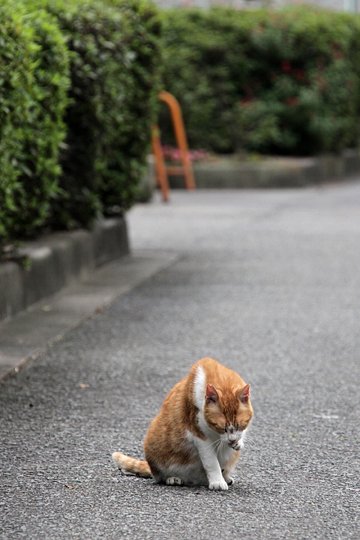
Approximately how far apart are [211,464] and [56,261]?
14.5ft

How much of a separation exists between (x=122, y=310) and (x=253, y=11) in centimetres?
1254

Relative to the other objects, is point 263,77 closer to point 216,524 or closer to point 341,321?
point 341,321

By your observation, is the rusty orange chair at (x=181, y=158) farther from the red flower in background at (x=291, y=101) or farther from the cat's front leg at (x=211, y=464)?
the cat's front leg at (x=211, y=464)

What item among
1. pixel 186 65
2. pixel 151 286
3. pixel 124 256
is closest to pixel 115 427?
pixel 151 286

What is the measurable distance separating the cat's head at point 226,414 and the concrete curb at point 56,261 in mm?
3374

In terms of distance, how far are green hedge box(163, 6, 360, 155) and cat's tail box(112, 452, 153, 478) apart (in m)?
15.0

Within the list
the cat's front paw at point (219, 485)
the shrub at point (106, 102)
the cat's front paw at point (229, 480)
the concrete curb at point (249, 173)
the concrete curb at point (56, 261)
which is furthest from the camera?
the concrete curb at point (249, 173)

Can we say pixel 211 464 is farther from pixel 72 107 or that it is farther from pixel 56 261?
pixel 72 107

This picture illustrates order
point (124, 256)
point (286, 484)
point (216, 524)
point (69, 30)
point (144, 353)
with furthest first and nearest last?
1. point (124, 256)
2. point (69, 30)
3. point (144, 353)
4. point (286, 484)
5. point (216, 524)

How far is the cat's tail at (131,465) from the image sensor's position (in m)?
4.56

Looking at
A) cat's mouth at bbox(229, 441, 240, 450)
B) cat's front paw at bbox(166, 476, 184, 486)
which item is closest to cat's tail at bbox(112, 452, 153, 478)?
cat's front paw at bbox(166, 476, 184, 486)

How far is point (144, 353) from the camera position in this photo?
6.88 meters

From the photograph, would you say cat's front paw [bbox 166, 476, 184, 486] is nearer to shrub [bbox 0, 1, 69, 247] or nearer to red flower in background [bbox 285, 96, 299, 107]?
shrub [bbox 0, 1, 69, 247]

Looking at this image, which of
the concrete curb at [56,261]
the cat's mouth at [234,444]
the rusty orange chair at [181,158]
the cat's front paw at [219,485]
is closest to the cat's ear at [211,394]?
the cat's mouth at [234,444]
